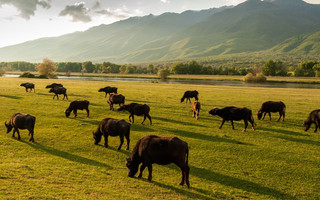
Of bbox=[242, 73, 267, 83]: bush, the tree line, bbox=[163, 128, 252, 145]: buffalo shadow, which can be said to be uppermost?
the tree line

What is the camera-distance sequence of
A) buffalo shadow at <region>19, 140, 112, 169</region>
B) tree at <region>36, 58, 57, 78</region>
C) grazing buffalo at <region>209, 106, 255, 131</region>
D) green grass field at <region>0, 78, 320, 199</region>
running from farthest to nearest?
tree at <region>36, 58, 57, 78</region> < grazing buffalo at <region>209, 106, 255, 131</region> < buffalo shadow at <region>19, 140, 112, 169</region> < green grass field at <region>0, 78, 320, 199</region>

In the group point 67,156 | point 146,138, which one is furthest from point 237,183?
point 67,156

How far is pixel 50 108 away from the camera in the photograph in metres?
23.1

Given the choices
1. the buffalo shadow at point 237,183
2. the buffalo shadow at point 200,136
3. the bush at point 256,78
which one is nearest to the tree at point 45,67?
the bush at point 256,78

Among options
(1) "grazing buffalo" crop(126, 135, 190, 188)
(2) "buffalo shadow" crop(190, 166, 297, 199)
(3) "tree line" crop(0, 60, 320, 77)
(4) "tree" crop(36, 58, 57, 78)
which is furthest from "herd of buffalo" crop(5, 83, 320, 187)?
(3) "tree line" crop(0, 60, 320, 77)

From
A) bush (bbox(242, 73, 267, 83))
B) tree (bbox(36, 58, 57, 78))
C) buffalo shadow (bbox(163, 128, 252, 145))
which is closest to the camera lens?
buffalo shadow (bbox(163, 128, 252, 145))

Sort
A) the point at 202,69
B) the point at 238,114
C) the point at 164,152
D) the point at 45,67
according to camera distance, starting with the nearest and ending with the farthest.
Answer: the point at 164,152 → the point at 238,114 → the point at 45,67 → the point at 202,69

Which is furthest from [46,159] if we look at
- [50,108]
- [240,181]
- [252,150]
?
[50,108]

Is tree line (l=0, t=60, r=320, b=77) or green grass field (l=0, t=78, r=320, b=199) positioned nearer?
green grass field (l=0, t=78, r=320, b=199)

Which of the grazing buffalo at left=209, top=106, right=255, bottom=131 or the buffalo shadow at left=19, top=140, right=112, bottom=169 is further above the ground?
the grazing buffalo at left=209, top=106, right=255, bottom=131

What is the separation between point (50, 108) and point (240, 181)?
20.7 meters

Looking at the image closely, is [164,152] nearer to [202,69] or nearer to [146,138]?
[146,138]

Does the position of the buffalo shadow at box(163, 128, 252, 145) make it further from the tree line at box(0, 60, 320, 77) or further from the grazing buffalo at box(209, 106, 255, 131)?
the tree line at box(0, 60, 320, 77)

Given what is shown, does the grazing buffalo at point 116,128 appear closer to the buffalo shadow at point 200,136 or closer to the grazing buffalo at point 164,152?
the grazing buffalo at point 164,152
